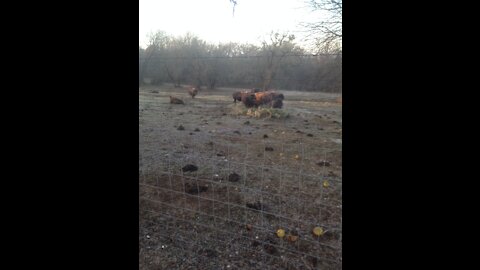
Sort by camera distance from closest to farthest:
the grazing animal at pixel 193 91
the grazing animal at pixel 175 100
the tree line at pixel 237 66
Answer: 1. the tree line at pixel 237 66
2. the grazing animal at pixel 175 100
3. the grazing animal at pixel 193 91

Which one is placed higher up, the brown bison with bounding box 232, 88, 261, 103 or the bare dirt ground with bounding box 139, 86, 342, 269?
the brown bison with bounding box 232, 88, 261, 103

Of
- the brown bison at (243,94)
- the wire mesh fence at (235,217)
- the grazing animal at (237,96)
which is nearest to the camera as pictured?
the wire mesh fence at (235,217)

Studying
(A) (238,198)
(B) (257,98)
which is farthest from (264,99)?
(A) (238,198)

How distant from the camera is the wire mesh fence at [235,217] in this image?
2428mm

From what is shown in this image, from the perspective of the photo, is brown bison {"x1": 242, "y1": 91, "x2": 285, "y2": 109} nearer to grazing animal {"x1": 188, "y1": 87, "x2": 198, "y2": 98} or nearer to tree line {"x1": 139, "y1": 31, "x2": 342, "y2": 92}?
tree line {"x1": 139, "y1": 31, "x2": 342, "y2": 92}

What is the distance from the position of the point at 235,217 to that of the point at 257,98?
7046mm

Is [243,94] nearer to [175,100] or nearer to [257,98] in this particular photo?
[257,98]

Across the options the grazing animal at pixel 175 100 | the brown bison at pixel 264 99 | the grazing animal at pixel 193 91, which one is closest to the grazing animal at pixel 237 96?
the brown bison at pixel 264 99

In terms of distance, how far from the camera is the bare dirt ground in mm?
2471

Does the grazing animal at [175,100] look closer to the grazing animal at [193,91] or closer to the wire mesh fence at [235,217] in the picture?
the grazing animal at [193,91]

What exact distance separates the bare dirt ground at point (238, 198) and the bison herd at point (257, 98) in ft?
7.08

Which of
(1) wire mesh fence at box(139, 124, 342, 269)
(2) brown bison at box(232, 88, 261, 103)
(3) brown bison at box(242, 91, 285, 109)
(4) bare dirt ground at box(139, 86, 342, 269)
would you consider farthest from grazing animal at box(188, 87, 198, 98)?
(1) wire mesh fence at box(139, 124, 342, 269)

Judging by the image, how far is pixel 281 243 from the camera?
2.60 m
